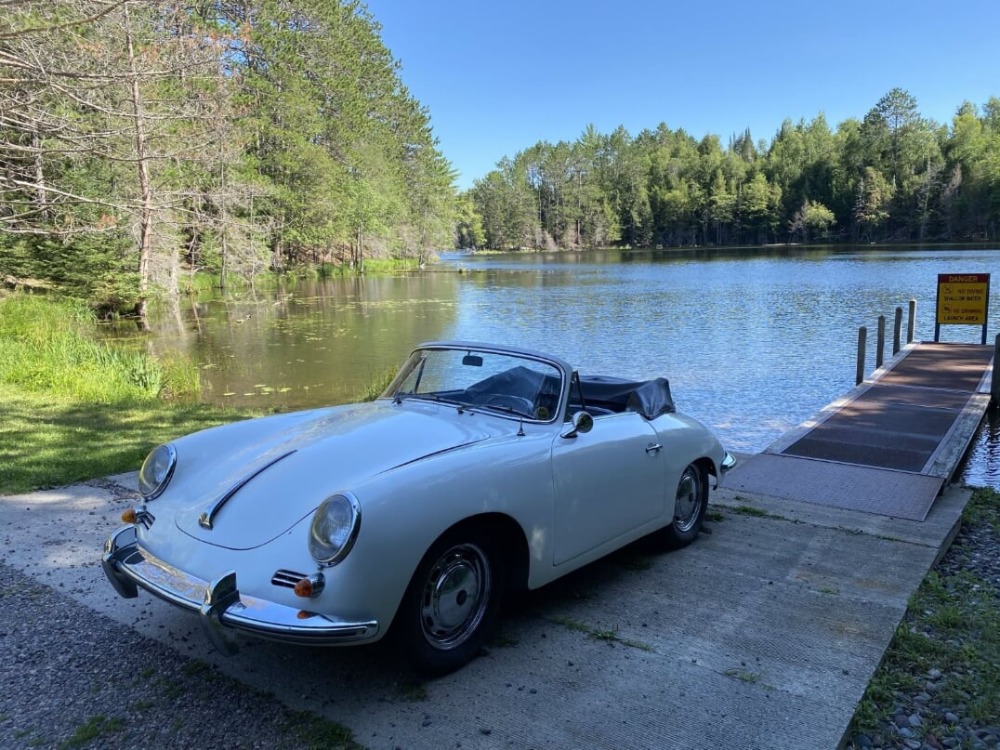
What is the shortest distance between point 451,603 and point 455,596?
0.11 ft

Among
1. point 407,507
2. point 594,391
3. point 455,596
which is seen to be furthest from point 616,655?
point 594,391

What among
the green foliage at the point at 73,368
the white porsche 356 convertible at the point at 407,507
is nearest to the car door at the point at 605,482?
the white porsche 356 convertible at the point at 407,507

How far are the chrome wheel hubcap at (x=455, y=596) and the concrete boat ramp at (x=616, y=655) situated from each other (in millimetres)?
176

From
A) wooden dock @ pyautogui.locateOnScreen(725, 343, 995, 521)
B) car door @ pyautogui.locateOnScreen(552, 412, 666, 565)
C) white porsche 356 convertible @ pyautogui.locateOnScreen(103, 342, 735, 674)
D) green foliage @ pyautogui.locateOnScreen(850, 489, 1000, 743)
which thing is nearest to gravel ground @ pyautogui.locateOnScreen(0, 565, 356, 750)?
white porsche 356 convertible @ pyautogui.locateOnScreen(103, 342, 735, 674)

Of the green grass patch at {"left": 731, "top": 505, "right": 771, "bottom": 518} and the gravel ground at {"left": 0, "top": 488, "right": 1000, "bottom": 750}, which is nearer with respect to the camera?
the gravel ground at {"left": 0, "top": 488, "right": 1000, "bottom": 750}

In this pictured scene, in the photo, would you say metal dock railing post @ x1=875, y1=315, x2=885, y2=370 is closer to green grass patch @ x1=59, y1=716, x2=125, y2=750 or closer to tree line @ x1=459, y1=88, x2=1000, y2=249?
green grass patch @ x1=59, y1=716, x2=125, y2=750

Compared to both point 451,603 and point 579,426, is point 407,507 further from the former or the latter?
point 579,426

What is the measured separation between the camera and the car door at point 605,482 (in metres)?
3.49

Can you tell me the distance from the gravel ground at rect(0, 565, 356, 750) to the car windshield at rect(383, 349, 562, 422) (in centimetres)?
190

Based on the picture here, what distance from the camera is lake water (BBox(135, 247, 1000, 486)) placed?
12867 mm

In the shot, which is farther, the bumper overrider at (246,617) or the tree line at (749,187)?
the tree line at (749,187)

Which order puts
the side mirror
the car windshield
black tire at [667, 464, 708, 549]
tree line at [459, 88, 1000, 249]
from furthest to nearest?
1. tree line at [459, 88, 1000, 249]
2. black tire at [667, 464, 708, 549]
3. the car windshield
4. the side mirror

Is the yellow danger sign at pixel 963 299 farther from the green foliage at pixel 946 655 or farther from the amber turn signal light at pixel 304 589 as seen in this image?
the amber turn signal light at pixel 304 589

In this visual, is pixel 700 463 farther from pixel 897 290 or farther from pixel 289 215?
pixel 289 215
